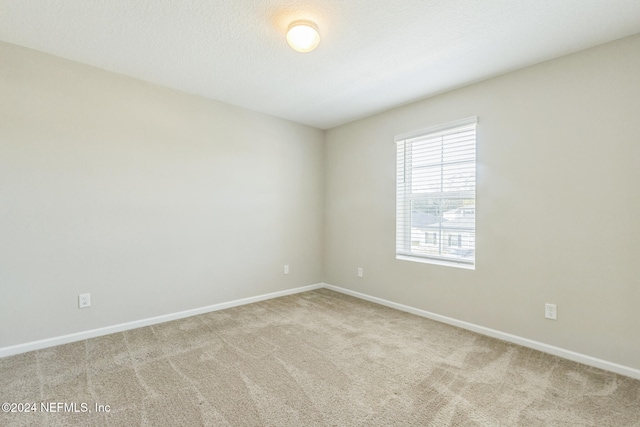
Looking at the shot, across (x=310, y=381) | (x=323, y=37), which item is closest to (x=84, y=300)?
(x=310, y=381)

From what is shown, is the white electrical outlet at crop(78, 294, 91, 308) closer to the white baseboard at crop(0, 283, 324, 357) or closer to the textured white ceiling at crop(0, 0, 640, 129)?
the white baseboard at crop(0, 283, 324, 357)

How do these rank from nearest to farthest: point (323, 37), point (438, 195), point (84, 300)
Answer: point (323, 37) < point (84, 300) < point (438, 195)

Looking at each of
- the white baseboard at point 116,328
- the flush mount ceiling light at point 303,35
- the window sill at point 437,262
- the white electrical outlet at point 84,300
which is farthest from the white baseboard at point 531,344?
the white electrical outlet at point 84,300

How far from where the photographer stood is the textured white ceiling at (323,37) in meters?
1.92

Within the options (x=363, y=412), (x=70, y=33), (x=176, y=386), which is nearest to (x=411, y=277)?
(x=363, y=412)

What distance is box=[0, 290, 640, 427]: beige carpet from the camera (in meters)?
1.68

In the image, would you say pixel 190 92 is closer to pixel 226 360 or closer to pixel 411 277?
pixel 226 360

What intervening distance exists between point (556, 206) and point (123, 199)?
13.0 feet

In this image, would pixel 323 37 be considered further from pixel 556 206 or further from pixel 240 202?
pixel 556 206

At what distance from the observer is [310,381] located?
80.1 inches

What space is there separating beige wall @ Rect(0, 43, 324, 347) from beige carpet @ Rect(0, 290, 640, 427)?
469 mm

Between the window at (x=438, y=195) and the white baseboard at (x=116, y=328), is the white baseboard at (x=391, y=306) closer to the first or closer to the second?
the white baseboard at (x=116, y=328)

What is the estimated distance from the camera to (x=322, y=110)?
381 centimetres

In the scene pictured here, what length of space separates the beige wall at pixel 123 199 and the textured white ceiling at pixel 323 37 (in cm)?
35
